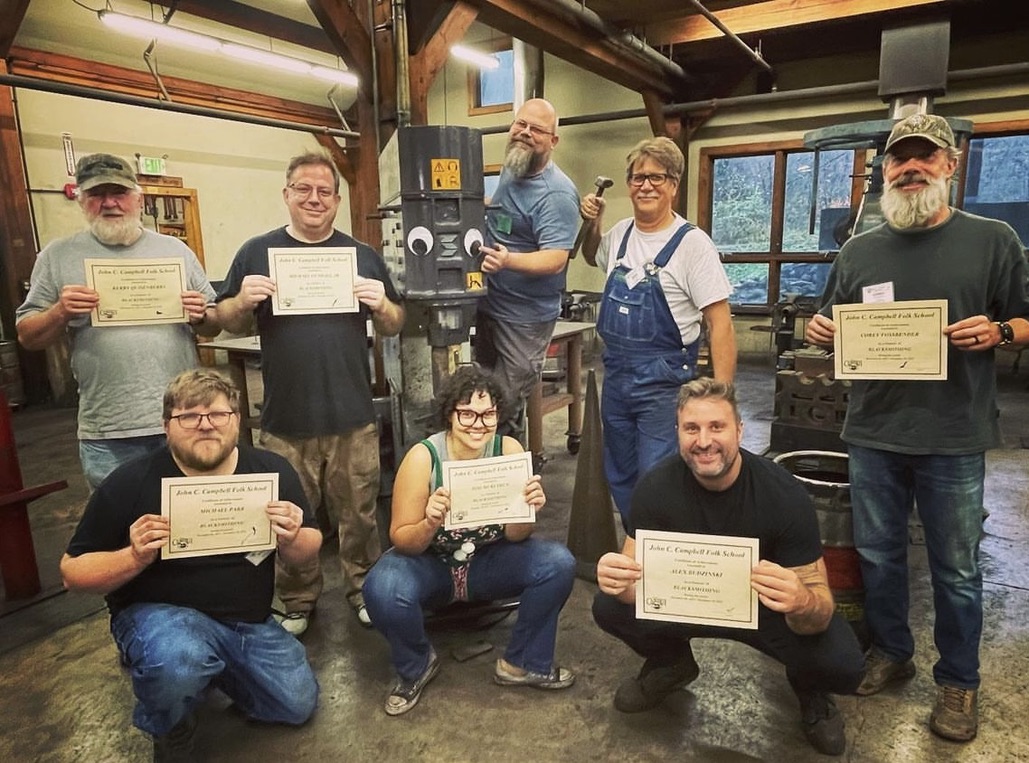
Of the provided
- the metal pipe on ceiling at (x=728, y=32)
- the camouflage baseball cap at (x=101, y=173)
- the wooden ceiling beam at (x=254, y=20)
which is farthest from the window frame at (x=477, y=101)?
the camouflage baseball cap at (x=101, y=173)

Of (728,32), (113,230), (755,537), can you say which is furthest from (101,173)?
(728,32)

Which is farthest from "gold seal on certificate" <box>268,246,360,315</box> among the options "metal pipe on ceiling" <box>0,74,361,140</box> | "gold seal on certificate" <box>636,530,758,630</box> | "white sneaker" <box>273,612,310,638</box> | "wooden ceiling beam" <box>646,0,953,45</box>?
"wooden ceiling beam" <box>646,0,953,45</box>

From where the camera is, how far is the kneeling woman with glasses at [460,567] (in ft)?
6.07

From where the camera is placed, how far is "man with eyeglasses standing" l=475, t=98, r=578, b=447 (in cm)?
242

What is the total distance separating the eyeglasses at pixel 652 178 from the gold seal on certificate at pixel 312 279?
0.90 metres

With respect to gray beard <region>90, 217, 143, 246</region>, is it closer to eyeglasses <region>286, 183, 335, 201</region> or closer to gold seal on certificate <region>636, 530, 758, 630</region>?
eyeglasses <region>286, 183, 335, 201</region>

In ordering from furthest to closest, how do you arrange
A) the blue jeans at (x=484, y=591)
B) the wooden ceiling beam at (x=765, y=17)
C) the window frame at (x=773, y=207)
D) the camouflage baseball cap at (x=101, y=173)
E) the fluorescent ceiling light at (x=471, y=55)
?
the window frame at (x=773, y=207) → the fluorescent ceiling light at (x=471, y=55) → the wooden ceiling beam at (x=765, y=17) → the camouflage baseball cap at (x=101, y=173) → the blue jeans at (x=484, y=591)

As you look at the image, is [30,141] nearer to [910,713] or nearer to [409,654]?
[409,654]

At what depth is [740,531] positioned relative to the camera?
5.24 feet

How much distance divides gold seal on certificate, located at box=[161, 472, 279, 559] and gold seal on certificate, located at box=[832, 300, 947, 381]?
4.82ft

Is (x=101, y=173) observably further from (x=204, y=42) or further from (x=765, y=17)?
(x=765, y=17)

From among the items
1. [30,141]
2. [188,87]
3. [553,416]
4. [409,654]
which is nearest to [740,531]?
[409,654]

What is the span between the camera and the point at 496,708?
1.90m

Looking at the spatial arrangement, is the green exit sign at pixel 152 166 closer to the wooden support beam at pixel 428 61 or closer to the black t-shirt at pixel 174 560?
A: the wooden support beam at pixel 428 61
